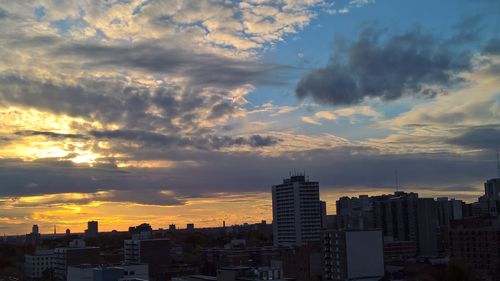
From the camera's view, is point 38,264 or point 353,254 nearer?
point 353,254

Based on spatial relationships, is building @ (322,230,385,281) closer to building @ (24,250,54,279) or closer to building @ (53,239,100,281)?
building @ (53,239,100,281)

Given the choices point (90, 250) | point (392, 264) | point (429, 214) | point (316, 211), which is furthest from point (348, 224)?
point (90, 250)

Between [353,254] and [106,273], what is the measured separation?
2306 centimetres

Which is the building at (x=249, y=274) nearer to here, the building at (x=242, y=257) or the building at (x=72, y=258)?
the building at (x=242, y=257)

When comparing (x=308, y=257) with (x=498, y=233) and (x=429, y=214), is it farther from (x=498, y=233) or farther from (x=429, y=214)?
(x=429, y=214)

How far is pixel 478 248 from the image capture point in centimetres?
6875

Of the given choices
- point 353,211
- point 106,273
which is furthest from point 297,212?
point 106,273

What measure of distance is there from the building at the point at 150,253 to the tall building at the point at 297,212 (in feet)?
99.4

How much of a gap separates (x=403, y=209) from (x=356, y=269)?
165ft

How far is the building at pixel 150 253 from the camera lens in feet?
→ 267

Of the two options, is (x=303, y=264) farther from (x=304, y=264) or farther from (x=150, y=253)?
(x=150, y=253)

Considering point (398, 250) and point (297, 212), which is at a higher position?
point (297, 212)

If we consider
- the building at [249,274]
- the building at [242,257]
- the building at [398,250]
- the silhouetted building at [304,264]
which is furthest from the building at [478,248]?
the building at [249,274]

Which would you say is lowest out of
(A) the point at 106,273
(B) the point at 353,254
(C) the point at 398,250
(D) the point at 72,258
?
(C) the point at 398,250
